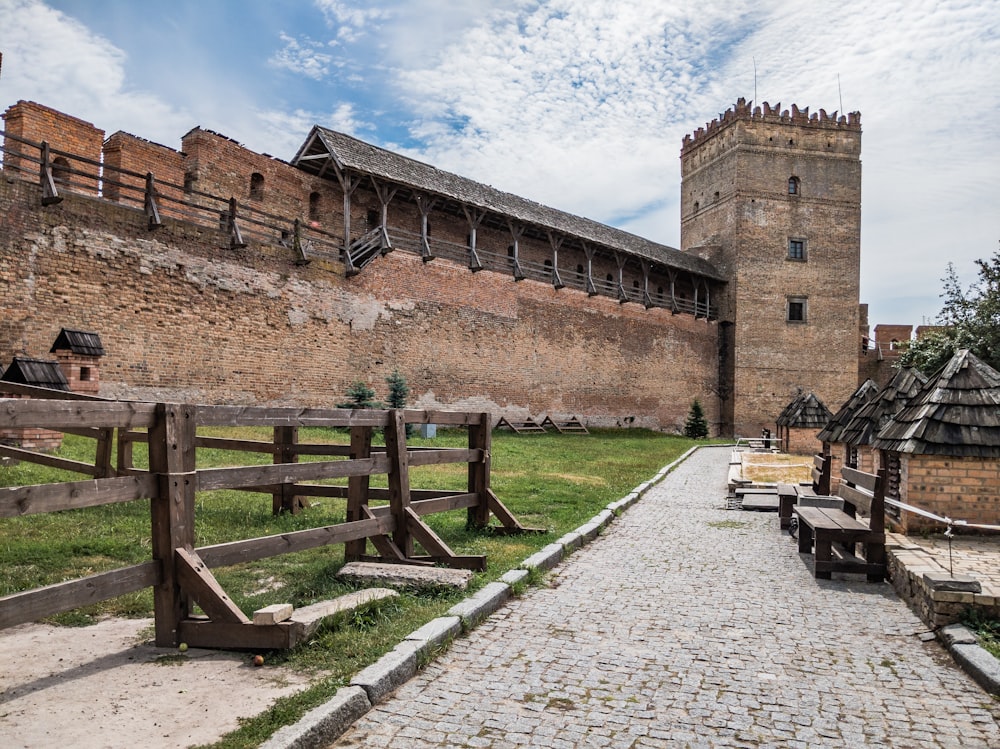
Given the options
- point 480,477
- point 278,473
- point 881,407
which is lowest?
point 480,477

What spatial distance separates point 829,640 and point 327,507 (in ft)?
17.7

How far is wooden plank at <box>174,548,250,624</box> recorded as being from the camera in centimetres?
363

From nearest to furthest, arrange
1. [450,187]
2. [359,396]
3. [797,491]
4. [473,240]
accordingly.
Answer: [797,491] → [359,396] → [450,187] → [473,240]

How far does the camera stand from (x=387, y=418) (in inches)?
220

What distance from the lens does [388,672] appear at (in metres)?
3.46

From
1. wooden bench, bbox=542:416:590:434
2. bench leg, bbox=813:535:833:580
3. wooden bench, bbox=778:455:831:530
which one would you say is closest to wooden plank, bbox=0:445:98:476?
bench leg, bbox=813:535:833:580

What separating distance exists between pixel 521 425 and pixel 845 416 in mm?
15801

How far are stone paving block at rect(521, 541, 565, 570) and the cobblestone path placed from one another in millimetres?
138

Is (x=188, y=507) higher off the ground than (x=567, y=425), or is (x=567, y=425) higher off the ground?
(x=188, y=507)

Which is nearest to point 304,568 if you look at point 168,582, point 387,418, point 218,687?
point 387,418

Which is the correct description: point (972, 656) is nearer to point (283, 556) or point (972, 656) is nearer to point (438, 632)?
point (438, 632)

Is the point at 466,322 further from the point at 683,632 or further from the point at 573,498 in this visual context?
the point at 683,632

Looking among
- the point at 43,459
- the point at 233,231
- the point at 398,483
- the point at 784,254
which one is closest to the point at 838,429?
the point at 398,483

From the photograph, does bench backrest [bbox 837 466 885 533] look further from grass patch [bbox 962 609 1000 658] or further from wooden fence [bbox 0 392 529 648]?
wooden fence [bbox 0 392 529 648]
